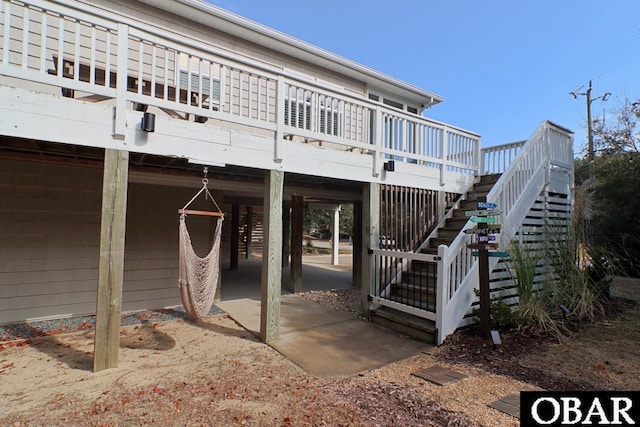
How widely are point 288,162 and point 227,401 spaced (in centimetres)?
282

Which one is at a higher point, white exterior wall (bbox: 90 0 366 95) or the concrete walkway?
white exterior wall (bbox: 90 0 366 95)

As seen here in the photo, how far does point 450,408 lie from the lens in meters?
2.76

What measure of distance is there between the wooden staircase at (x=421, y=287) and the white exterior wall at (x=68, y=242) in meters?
3.82

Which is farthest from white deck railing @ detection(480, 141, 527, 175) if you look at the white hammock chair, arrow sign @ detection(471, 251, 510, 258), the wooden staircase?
the white hammock chair

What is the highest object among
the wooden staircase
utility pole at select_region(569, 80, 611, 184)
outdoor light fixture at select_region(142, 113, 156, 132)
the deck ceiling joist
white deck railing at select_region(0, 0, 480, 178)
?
utility pole at select_region(569, 80, 611, 184)

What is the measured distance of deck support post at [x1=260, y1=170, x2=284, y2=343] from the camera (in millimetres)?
4344

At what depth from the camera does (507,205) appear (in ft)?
18.2

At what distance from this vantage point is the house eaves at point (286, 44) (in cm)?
620

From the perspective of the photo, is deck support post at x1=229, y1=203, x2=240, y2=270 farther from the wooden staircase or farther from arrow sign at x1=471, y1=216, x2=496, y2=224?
arrow sign at x1=471, y1=216, x2=496, y2=224

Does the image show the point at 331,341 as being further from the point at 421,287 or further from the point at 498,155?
the point at 498,155

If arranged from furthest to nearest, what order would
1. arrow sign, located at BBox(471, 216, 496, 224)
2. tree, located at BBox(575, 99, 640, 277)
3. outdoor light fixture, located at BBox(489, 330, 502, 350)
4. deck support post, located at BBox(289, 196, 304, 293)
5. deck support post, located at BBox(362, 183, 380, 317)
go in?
1. tree, located at BBox(575, 99, 640, 277)
2. deck support post, located at BBox(289, 196, 304, 293)
3. deck support post, located at BBox(362, 183, 380, 317)
4. arrow sign, located at BBox(471, 216, 496, 224)
5. outdoor light fixture, located at BBox(489, 330, 502, 350)

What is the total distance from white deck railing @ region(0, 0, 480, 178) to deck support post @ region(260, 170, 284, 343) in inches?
17.7

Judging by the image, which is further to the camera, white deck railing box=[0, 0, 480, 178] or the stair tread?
the stair tread

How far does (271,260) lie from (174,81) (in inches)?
96.8
